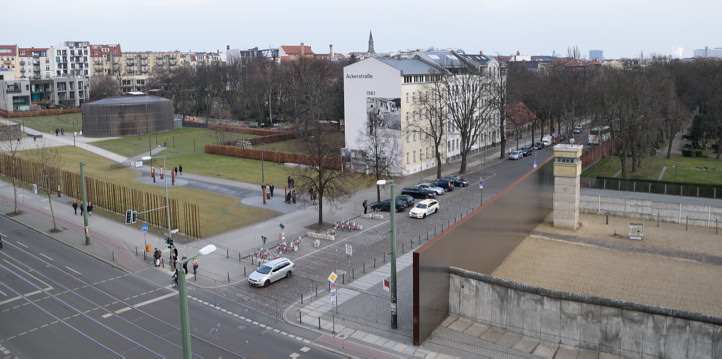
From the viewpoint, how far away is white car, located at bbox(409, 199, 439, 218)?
1873 inches

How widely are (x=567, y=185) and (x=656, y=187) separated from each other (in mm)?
14975

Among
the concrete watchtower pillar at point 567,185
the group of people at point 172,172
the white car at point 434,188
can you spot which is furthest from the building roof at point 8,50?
the concrete watchtower pillar at point 567,185

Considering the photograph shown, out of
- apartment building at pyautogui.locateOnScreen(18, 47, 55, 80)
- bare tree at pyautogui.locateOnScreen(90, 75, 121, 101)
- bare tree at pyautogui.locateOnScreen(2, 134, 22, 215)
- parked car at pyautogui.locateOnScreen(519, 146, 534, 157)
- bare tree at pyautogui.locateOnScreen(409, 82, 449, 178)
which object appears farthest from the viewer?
apartment building at pyautogui.locateOnScreen(18, 47, 55, 80)

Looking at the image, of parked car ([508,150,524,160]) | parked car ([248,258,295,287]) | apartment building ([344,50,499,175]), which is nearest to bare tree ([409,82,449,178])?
apartment building ([344,50,499,175])

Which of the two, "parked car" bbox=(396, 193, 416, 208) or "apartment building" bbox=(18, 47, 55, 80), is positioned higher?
"apartment building" bbox=(18, 47, 55, 80)

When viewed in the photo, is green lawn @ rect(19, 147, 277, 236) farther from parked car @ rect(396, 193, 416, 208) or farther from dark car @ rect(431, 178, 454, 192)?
dark car @ rect(431, 178, 454, 192)

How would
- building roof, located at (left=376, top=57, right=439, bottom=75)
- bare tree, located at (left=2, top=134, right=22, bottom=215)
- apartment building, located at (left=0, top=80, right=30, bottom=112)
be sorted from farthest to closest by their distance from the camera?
1. apartment building, located at (left=0, top=80, right=30, bottom=112)
2. building roof, located at (left=376, top=57, right=439, bottom=75)
3. bare tree, located at (left=2, top=134, right=22, bottom=215)

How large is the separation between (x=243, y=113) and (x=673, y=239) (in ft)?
327

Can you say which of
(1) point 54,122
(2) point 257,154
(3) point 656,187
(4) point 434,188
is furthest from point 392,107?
(1) point 54,122

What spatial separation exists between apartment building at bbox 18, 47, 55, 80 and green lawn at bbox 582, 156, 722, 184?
177024 mm

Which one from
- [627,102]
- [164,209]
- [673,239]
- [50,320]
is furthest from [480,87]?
[50,320]

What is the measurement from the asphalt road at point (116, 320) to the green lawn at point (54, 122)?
261ft

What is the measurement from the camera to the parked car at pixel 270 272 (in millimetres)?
33281

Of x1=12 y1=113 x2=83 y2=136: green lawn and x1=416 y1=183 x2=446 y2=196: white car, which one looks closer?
x1=416 y1=183 x2=446 y2=196: white car
